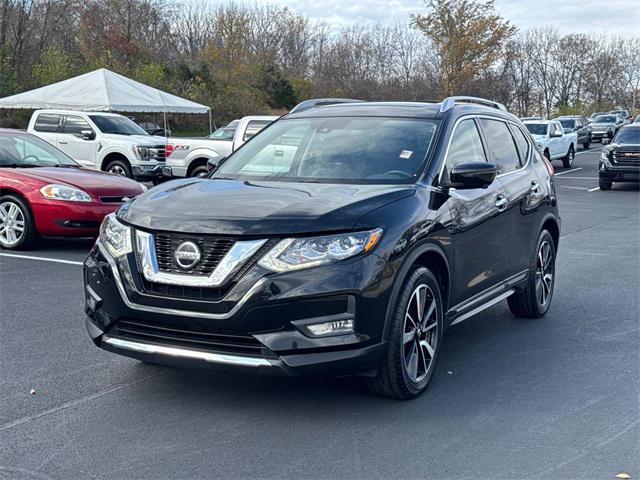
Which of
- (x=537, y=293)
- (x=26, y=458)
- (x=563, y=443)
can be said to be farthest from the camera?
(x=537, y=293)

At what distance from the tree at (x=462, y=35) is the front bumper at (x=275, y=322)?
43871mm

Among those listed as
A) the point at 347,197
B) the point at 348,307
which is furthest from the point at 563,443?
the point at 347,197

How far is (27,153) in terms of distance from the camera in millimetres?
10992

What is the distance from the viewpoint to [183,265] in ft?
14.4

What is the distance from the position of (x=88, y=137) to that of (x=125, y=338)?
15.6 meters

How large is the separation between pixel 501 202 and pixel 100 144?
15410 millimetres

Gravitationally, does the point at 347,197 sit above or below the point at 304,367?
above

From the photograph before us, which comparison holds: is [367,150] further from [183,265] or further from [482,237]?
[183,265]

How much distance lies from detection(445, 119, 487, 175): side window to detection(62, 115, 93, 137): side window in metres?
15.6

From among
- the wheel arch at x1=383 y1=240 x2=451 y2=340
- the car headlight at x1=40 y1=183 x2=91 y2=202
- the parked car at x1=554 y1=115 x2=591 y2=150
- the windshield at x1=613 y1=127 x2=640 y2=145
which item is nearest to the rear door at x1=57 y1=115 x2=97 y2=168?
the car headlight at x1=40 y1=183 x2=91 y2=202

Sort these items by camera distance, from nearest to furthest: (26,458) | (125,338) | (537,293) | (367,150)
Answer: (26,458) < (125,338) < (367,150) < (537,293)

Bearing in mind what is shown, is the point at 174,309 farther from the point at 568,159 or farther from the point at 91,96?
the point at 568,159

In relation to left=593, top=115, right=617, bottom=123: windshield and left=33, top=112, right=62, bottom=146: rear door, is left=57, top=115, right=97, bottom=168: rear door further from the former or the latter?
left=593, top=115, right=617, bottom=123: windshield

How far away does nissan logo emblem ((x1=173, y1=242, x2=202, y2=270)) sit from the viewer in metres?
4.37
